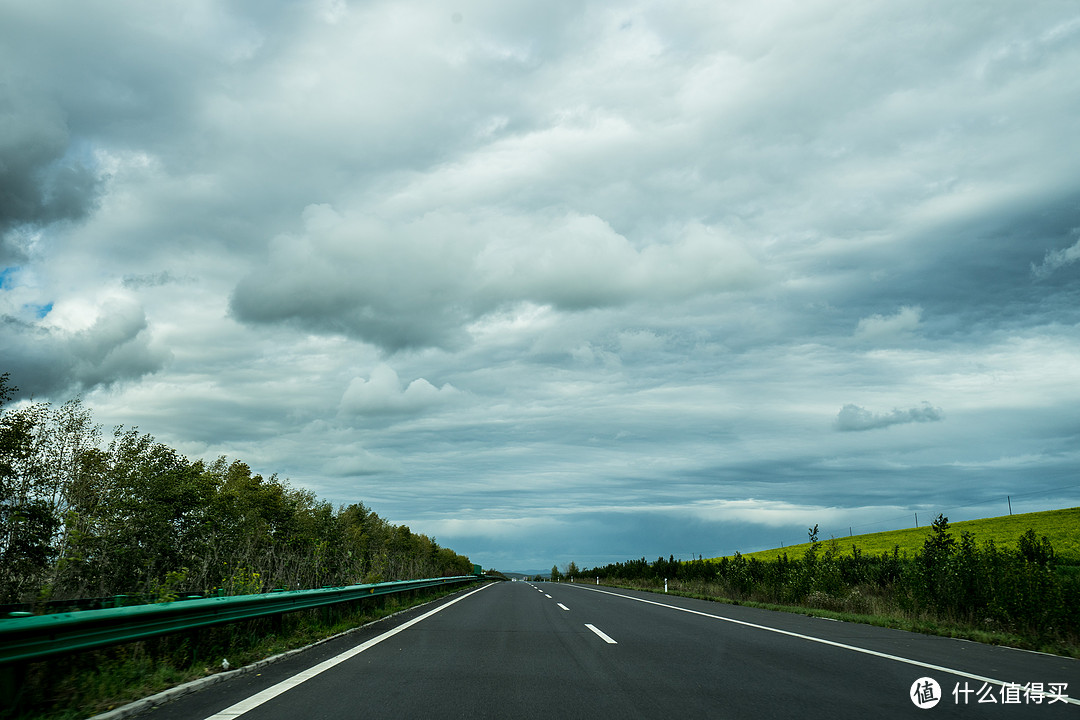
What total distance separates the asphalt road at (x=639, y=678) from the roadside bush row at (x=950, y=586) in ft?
8.47

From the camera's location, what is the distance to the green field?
157ft

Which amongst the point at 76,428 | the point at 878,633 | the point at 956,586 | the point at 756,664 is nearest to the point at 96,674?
the point at 756,664

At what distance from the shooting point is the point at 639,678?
7344 millimetres

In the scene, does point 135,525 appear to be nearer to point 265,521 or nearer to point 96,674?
point 265,521

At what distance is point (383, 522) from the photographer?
99.0m

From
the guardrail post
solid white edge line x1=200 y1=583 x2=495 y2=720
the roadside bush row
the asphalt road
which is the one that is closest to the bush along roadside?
the roadside bush row

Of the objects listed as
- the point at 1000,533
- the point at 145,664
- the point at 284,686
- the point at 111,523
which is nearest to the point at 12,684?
the point at 145,664

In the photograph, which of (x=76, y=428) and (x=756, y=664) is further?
(x=76, y=428)

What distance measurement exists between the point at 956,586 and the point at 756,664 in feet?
33.9

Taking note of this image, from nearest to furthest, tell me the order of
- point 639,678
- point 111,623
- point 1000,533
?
point 111,623
point 639,678
point 1000,533

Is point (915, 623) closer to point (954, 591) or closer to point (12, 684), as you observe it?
point (954, 591)

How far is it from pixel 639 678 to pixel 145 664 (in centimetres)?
537

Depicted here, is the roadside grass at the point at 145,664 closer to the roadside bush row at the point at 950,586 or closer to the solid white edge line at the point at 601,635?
the solid white edge line at the point at 601,635

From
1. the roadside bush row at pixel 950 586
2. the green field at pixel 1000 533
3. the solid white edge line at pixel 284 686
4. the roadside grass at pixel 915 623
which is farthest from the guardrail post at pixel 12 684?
the green field at pixel 1000 533
